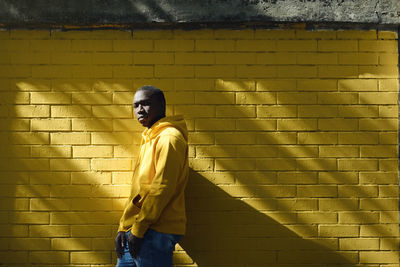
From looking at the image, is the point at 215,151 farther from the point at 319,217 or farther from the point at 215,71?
the point at 319,217

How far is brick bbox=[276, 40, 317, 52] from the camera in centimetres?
384

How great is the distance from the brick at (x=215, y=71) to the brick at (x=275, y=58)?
0.26 meters

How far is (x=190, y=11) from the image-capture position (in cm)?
375

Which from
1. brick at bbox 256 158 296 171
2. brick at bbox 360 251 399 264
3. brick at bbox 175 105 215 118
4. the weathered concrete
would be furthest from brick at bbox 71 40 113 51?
brick at bbox 360 251 399 264

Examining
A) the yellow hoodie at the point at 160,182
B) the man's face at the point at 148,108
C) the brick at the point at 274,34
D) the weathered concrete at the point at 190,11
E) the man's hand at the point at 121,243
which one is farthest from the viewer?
the brick at the point at 274,34

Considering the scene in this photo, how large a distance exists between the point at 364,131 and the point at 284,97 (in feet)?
2.59

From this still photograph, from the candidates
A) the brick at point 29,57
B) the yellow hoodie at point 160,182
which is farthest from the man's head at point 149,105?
the brick at point 29,57

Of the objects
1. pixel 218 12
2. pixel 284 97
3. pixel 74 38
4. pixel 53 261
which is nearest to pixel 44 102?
pixel 74 38

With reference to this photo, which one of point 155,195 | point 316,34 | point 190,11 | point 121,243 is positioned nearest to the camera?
point 155,195

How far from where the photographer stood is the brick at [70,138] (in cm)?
381

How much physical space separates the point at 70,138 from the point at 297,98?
210cm

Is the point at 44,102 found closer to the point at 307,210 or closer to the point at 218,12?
the point at 218,12

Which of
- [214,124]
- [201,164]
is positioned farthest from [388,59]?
[201,164]

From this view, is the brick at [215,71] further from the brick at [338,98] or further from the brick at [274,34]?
the brick at [338,98]
